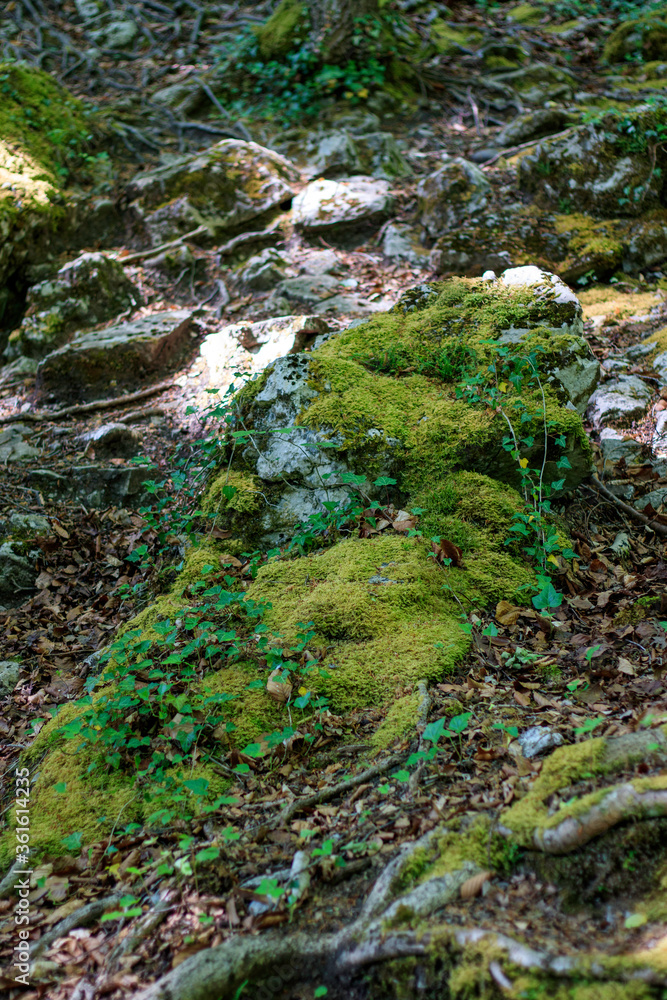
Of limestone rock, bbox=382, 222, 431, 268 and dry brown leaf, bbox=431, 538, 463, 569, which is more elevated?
limestone rock, bbox=382, 222, 431, 268

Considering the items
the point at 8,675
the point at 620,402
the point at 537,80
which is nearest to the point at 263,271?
the point at 620,402

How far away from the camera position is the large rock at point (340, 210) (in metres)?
8.11

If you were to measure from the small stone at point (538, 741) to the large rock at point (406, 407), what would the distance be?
5.92 ft

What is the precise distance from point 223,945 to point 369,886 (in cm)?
52

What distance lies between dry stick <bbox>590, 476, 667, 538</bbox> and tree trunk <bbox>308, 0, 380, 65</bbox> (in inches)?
370

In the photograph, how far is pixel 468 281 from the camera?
5406 millimetres

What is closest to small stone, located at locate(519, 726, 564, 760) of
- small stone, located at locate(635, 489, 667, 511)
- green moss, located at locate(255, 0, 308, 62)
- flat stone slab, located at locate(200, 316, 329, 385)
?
small stone, located at locate(635, 489, 667, 511)

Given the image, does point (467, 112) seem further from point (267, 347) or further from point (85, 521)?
point (85, 521)

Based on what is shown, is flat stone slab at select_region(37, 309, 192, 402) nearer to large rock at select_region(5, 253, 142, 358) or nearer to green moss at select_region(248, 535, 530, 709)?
large rock at select_region(5, 253, 142, 358)

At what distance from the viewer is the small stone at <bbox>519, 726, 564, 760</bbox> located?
2.59m

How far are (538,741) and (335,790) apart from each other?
89 centimetres

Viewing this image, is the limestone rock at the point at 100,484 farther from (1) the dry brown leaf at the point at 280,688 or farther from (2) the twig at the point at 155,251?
(2) the twig at the point at 155,251

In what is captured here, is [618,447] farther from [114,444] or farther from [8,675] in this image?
[8,675]

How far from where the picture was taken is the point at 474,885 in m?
2.02
